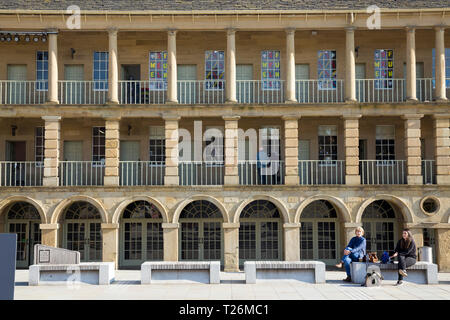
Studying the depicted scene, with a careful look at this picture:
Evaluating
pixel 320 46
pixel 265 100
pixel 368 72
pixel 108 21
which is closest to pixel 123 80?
pixel 108 21

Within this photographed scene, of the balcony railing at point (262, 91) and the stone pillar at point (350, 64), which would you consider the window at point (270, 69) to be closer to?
the balcony railing at point (262, 91)

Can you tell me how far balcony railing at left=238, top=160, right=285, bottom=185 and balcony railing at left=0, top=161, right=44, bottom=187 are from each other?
871 centimetres

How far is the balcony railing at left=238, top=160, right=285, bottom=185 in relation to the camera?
1000 inches

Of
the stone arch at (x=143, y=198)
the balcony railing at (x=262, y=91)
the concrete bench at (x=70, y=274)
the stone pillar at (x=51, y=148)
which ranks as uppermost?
the balcony railing at (x=262, y=91)

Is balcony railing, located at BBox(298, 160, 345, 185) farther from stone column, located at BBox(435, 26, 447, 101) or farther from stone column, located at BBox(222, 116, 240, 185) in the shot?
stone column, located at BBox(435, 26, 447, 101)

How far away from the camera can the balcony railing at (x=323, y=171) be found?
2580 cm

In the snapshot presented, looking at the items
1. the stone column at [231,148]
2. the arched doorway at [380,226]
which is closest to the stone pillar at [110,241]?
the stone column at [231,148]

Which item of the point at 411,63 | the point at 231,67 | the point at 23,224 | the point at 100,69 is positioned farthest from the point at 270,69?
the point at 23,224

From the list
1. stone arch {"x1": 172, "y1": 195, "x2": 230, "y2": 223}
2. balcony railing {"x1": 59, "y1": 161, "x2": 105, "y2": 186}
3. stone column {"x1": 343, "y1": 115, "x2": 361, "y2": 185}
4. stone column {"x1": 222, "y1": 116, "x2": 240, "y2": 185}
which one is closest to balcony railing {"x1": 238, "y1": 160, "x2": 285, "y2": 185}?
stone column {"x1": 222, "y1": 116, "x2": 240, "y2": 185}

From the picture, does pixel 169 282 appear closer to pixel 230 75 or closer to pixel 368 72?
pixel 230 75

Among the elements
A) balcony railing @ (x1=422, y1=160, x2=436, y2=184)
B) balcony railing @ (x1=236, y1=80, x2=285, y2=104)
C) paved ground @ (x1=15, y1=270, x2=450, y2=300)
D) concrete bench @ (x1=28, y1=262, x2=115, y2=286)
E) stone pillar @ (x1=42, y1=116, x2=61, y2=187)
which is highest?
balcony railing @ (x1=236, y1=80, x2=285, y2=104)

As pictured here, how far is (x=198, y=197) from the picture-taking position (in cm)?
2409

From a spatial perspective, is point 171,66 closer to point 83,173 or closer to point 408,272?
point 83,173

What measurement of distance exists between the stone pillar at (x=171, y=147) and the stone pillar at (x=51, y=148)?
442 cm
